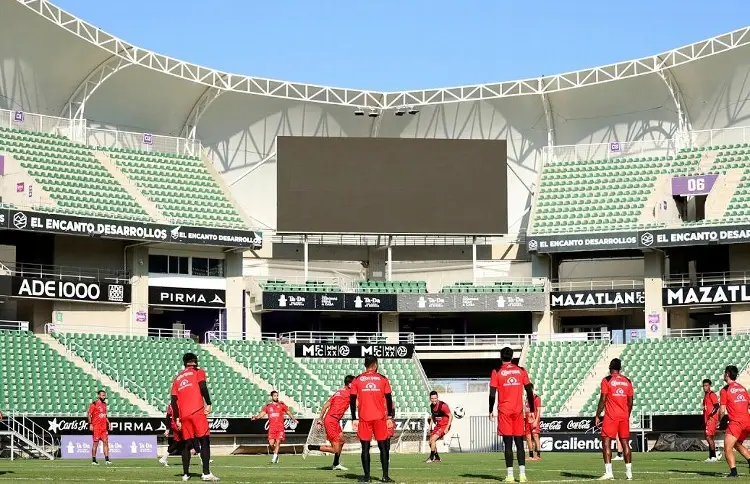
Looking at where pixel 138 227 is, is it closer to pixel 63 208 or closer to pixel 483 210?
pixel 63 208

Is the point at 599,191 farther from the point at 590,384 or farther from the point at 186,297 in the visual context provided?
the point at 186,297

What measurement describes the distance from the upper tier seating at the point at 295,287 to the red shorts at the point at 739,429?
3587 centimetres

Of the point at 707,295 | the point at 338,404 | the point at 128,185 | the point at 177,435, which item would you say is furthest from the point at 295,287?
the point at 177,435

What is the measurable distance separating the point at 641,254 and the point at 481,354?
942 cm

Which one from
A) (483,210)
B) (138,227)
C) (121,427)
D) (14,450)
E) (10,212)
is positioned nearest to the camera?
(14,450)

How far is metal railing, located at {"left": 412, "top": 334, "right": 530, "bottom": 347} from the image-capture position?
5803cm

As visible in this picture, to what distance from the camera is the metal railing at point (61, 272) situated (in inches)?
2122

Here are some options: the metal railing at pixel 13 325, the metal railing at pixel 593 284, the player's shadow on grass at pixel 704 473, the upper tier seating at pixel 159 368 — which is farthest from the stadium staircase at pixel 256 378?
the player's shadow on grass at pixel 704 473

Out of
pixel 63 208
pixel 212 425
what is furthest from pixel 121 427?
pixel 63 208

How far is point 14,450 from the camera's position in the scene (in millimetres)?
39781

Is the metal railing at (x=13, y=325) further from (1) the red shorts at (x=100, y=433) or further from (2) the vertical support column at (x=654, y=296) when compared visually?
(2) the vertical support column at (x=654, y=296)

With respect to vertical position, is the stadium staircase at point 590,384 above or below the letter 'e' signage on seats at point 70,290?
below

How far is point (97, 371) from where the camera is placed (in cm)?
5003

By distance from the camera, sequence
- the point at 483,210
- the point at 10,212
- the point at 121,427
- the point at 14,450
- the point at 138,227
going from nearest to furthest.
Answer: the point at 14,450 → the point at 121,427 → the point at 10,212 → the point at 138,227 → the point at 483,210
